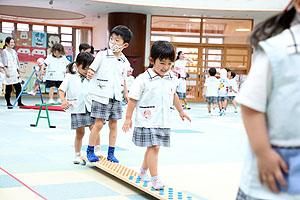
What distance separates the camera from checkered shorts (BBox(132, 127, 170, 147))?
3.14 meters

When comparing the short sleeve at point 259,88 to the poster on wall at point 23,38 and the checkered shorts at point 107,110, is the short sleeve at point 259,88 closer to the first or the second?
the checkered shorts at point 107,110

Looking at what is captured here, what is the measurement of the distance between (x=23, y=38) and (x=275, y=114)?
1648 cm

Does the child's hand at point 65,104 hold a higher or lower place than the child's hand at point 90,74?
lower

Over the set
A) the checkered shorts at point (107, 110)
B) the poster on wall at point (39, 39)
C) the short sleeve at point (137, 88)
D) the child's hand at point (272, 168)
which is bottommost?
the checkered shorts at point (107, 110)

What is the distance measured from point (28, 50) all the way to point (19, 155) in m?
12.8

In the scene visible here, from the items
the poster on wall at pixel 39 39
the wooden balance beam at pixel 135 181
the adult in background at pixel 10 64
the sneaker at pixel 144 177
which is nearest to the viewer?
the wooden balance beam at pixel 135 181

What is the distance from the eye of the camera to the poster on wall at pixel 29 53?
16.5 m

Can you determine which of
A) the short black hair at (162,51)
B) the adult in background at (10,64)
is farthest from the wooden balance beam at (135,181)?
the adult in background at (10,64)

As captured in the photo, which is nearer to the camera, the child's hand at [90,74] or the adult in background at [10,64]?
the child's hand at [90,74]

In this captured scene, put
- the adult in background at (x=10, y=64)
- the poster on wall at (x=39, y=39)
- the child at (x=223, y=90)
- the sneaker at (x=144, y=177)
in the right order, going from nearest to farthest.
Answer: the sneaker at (x=144, y=177) → the adult in background at (x=10, y=64) → the child at (x=223, y=90) → the poster on wall at (x=39, y=39)

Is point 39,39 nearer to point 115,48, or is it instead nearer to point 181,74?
point 181,74

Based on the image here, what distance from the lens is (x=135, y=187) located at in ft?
11.3

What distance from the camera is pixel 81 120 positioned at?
13.8ft

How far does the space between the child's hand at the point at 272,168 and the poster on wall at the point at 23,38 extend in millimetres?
16450
